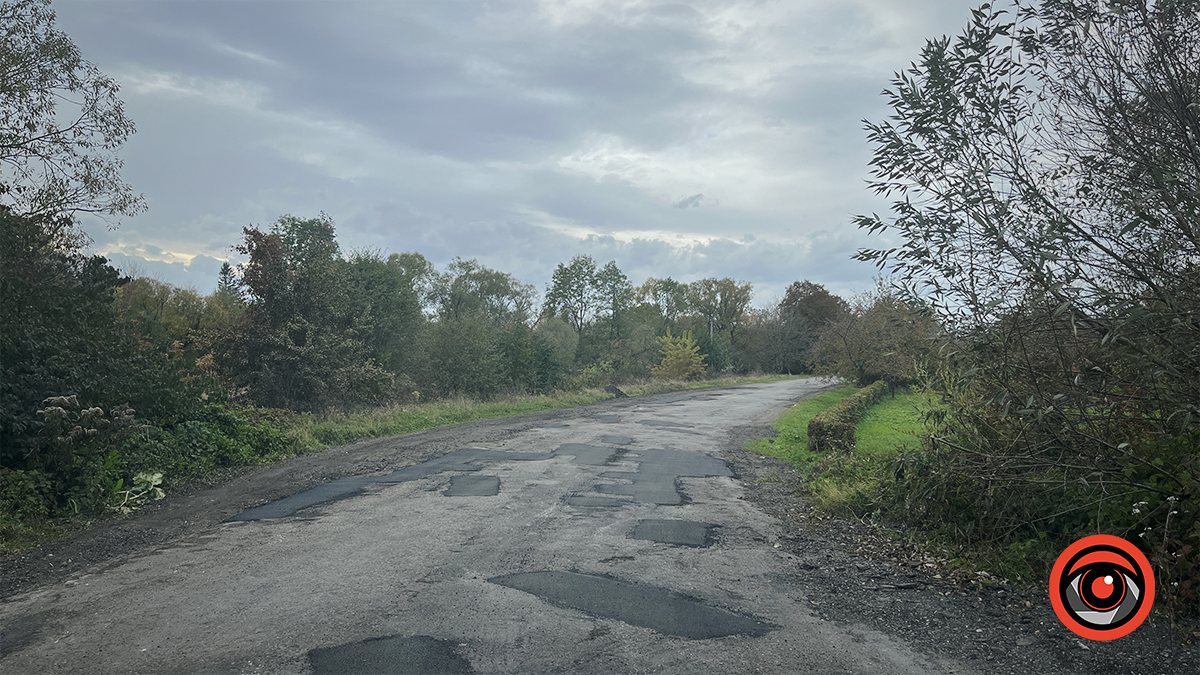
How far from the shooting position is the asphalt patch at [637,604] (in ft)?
16.3

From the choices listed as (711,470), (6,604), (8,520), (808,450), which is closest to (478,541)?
(6,604)

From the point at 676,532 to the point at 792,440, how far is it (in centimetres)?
1054

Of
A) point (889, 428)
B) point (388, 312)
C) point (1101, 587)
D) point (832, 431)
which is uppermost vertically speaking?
point (388, 312)

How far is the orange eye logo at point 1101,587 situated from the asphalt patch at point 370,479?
823 cm

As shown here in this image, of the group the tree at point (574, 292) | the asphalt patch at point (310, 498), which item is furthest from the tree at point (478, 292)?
the asphalt patch at point (310, 498)

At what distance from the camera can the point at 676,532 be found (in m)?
7.86

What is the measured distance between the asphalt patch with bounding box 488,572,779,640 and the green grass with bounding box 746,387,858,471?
7.86 m

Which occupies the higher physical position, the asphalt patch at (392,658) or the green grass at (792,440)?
the asphalt patch at (392,658)

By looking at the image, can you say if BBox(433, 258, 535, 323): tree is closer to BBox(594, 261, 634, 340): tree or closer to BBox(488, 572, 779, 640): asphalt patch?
BBox(594, 261, 634, 340): tree

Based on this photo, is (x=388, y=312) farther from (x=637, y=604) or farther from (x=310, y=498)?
(x=637, y=604)

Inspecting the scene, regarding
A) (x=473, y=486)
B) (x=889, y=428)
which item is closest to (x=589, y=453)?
(x=473, y=486)

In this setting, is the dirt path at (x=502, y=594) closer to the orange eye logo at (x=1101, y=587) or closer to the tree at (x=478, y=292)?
the orange eye logo at (x=1101, y=587)

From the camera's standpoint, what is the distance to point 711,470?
12656 mm

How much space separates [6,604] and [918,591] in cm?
750
